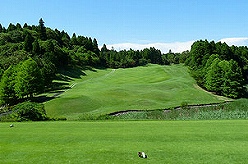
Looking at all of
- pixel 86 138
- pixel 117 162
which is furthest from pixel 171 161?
pixel 86 138

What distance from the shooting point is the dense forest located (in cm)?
5753

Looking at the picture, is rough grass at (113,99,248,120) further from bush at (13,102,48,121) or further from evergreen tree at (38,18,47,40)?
evergreen tree at (38,18,47,40)

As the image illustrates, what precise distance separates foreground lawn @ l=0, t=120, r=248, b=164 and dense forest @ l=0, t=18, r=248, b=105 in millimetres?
41127

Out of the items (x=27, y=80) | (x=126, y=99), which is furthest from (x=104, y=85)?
(x=27, y=80)

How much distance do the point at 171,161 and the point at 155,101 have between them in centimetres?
4585

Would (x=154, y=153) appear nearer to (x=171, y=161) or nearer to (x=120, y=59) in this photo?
(x=171, y=161)

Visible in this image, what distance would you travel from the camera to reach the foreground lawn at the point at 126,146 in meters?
11.6

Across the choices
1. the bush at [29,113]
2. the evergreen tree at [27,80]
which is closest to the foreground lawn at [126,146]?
the bush at [29,113]

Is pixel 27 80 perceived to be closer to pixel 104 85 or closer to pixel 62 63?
pixel 104 85

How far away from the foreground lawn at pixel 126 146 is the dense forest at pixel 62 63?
4113cm

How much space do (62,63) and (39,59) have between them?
107 feet

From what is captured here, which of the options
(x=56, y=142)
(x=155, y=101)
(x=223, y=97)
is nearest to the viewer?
(x=56, y=142)

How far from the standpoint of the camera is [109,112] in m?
46.7

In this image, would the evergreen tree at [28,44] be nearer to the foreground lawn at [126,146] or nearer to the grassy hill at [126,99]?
the grassy hill at [126,99]
